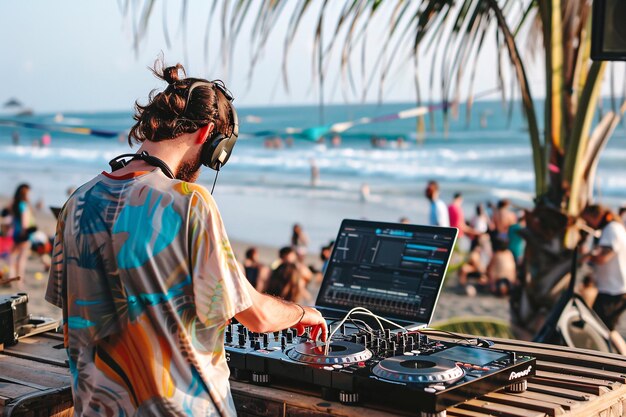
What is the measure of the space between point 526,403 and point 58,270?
1.18 metres

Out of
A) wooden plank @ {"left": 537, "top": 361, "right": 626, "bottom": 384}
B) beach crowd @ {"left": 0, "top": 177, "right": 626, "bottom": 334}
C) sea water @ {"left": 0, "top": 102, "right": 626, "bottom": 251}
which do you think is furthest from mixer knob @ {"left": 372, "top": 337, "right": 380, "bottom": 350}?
sea water @ {"left": 0, "top": 102, "right": 626, "bottom": 251}

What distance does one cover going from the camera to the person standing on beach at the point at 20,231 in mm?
11273

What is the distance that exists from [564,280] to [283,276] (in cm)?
384

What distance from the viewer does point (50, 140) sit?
152 ft

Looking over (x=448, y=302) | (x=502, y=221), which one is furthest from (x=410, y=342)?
(x=502, y=221)

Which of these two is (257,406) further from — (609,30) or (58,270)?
(609,30)

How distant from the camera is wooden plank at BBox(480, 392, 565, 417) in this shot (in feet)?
6.46

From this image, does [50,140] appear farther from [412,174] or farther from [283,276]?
[283,276]

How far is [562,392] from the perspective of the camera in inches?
84.2

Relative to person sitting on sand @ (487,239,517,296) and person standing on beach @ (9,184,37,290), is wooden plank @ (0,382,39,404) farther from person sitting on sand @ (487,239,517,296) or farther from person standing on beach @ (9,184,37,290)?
person sitting on sand @ (487,239,517,296)

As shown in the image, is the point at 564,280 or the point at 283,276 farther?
the point at 283,276

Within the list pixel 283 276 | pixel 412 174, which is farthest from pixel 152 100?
pixel 412 174

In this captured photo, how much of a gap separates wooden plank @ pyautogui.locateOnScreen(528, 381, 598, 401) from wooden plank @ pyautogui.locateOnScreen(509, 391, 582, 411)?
0.03 meters

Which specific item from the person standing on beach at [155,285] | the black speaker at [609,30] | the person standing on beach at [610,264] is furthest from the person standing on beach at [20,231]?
the person standing on beach at [155,285]
